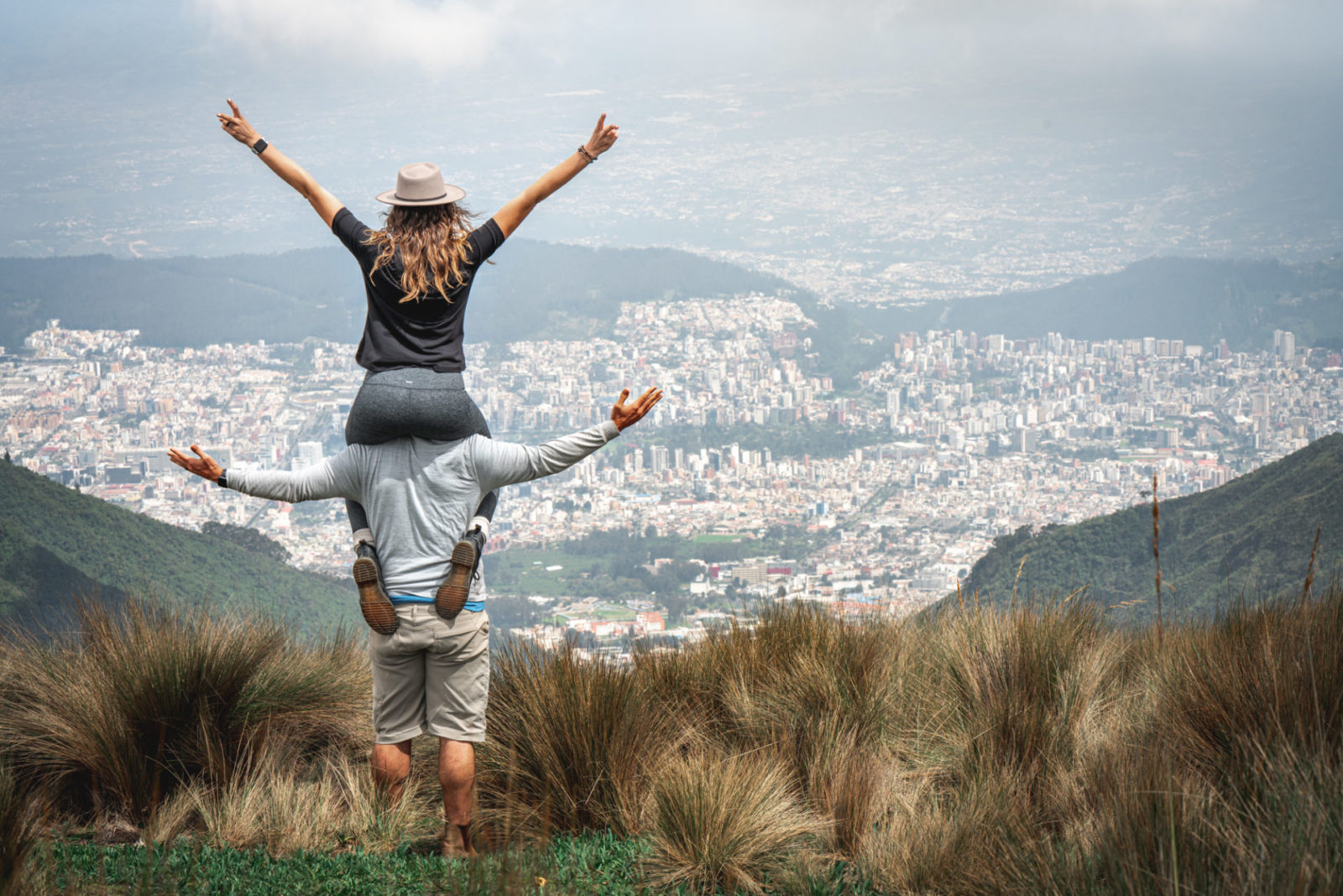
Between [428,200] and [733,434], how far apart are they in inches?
5302

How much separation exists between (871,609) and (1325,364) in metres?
184

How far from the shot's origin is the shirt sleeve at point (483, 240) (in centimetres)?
333

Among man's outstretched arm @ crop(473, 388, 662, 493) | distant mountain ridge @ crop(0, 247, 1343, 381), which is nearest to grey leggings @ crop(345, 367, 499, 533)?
man's outstretched arm @ crop(473, 388, 662, 493)

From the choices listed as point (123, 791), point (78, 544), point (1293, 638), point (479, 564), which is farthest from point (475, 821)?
point (78, 544)

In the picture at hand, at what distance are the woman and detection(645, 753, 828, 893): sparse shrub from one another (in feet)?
3.07

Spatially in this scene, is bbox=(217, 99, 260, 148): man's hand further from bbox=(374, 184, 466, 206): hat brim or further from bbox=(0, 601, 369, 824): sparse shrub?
bbox=(0, 601, 369, 824): sparse shrub

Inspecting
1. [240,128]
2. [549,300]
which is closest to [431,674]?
[240,128]

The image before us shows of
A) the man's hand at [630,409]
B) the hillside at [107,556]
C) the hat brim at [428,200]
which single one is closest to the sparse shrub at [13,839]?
the man's hand at [630,409]

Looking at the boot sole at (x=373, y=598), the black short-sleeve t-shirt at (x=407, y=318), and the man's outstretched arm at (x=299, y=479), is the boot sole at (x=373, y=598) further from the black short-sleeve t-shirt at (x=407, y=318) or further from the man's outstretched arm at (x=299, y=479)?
the black short-sleeve t-shirt at (x=407, y=318)

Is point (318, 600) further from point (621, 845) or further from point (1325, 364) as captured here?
point (1325, 364)

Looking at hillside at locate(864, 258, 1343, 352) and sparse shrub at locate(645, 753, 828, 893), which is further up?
hillside at locate(864, 258, 1343, 352)

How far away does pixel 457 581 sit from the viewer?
3.15m

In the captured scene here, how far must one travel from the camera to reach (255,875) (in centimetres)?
306

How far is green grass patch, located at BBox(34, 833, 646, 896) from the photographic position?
2727 mm
